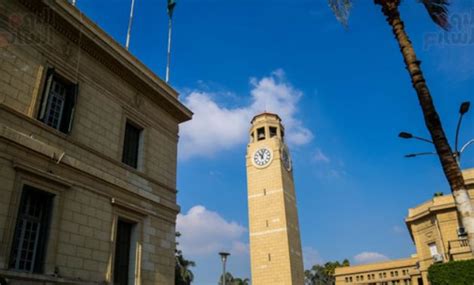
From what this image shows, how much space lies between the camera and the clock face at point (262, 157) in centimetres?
5249

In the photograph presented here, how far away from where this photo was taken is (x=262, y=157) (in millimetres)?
53250

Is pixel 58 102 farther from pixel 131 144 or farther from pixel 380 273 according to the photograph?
pixel 380 273

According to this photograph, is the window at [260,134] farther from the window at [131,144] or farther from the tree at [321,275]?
the window at [131,144]

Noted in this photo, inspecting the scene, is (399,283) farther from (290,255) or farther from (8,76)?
(8,76)

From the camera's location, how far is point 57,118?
12172 millimetres

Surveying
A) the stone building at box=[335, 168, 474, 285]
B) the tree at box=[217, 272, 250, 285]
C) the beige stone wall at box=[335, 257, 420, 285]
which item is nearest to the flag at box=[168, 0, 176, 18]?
the stone building at box=[335, 168, 474, 285]

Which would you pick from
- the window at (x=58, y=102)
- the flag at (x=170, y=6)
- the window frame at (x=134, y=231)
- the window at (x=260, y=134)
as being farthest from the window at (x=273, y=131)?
the window at (x=58, y=102)

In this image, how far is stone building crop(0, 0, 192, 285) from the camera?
1033 cm

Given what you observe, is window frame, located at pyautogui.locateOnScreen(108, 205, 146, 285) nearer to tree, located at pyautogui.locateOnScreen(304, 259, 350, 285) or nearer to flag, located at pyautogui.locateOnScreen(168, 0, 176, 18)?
flag, located at pyautogui.locateOnScreen(168, 0, 176, 18)

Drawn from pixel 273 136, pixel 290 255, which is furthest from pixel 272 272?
pixel 273 136

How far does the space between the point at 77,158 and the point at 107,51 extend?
3908 mm

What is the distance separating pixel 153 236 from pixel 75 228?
350 cm

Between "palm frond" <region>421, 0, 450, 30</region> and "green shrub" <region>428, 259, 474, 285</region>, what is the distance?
12.2 meters

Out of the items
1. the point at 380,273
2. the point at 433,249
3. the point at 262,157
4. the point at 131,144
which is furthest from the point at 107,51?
the point at 380,273
